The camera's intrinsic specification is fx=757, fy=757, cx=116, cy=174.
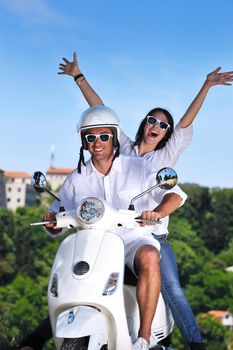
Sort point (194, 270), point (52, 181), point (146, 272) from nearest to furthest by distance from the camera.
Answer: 1. point (146, 272)
2. point (194, 270)
3. point (52, 181)

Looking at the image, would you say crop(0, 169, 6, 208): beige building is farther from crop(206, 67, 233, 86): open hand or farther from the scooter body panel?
the scooter body panel

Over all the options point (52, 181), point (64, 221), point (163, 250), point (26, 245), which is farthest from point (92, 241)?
point (52, 181)

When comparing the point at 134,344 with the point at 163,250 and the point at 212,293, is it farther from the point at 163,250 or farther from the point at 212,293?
the point at 212,293

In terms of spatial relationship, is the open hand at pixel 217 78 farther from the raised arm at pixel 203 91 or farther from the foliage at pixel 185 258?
the foliage at pixel 185 258

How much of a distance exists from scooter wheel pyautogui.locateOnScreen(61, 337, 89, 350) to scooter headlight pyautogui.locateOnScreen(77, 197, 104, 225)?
533 mm

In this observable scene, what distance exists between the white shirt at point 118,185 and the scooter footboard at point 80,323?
60 cm

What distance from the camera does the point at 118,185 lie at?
12.6ft

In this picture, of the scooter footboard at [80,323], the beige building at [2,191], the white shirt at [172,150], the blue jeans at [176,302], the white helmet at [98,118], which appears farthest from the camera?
the beige building at [2,191]

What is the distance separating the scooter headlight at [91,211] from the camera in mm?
3469

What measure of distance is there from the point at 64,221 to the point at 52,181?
10409 cm

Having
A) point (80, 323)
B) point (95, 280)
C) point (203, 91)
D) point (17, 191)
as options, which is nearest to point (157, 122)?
point (203, 91)

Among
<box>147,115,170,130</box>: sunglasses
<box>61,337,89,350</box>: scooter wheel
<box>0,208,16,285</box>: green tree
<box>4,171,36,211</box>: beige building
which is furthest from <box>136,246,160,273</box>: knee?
<box>4,171,36,211</box>: beige building

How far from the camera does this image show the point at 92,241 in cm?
347

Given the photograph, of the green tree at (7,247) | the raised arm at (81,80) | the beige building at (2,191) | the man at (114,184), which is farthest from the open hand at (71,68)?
the beige building at (2,191)
